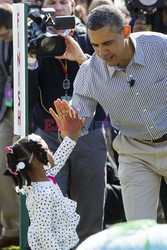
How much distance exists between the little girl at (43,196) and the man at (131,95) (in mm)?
272

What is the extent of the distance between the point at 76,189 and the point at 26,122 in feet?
2.61

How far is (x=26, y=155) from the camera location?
4105mm

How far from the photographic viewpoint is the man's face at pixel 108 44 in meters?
4.08

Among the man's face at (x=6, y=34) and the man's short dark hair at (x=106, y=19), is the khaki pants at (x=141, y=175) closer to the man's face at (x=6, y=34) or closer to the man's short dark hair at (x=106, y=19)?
the man's short dark hair at (x=106, y=19)

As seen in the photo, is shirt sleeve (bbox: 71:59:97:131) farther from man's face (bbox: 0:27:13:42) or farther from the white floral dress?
man's face (bbox: 0:27:13:42)

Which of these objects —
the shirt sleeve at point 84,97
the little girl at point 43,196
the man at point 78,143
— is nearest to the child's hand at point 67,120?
the little girl at point 43,196

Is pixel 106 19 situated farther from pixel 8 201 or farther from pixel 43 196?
pixel 8 201

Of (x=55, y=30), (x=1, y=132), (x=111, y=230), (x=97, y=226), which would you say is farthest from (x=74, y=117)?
(x=111, y=230)

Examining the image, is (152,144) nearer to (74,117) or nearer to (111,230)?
(74,117)

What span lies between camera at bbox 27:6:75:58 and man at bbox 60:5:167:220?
0.42 metres

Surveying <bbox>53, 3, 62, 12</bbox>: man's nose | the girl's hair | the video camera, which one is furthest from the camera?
the video camera

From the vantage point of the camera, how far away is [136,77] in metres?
4.26

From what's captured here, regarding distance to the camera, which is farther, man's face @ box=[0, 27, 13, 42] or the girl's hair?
man's face @ box=[0, 27, 13, 42]

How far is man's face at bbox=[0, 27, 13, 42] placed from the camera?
6.23 metres
